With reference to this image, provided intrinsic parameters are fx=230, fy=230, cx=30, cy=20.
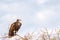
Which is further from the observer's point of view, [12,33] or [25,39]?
[12,33]

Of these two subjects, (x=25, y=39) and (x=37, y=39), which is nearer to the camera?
(x=25, y=39)

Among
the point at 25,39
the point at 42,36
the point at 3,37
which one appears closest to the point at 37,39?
the point at 42,36

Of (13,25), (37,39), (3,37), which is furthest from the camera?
(13,25)

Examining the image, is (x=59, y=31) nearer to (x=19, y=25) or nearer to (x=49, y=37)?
(x=49, y=37)

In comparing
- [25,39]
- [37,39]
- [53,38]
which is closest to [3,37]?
[25,39]

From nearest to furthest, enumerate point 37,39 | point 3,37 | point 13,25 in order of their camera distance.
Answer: point 3,37 → point 37,39 → point 13,25

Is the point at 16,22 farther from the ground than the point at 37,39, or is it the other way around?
the point at 16,22

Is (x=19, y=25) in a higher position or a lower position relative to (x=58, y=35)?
higher

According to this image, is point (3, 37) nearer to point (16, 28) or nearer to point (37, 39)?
point (37, 39)

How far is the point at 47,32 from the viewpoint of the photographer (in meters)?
10.1

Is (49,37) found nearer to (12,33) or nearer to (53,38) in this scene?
(53,38)

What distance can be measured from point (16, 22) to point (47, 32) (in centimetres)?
207

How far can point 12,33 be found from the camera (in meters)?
10.3

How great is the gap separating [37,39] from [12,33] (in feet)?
4.01
